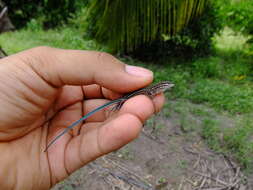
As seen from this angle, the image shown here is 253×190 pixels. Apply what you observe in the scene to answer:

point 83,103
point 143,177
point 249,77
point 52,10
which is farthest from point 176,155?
point 52,10

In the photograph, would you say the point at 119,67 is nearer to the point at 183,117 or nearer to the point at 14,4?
the point at 183,117

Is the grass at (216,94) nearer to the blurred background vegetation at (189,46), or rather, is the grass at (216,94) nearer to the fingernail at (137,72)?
the blurred background vegetation at (189,46)

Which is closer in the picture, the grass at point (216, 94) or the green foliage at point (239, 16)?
the grass at point (216, 94)

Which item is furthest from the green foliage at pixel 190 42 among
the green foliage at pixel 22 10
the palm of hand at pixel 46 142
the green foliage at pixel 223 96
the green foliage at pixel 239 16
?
the green foliage at pixel 22 10

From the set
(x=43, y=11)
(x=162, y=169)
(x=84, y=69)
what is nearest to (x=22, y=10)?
(x=43, y=11)

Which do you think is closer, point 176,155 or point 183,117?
point 176,155

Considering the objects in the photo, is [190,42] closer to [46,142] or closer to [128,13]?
[128,13]

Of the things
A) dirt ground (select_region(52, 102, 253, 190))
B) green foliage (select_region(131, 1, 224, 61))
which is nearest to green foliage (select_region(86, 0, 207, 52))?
dirt ground (select_region(52, 102, 253, 190))
